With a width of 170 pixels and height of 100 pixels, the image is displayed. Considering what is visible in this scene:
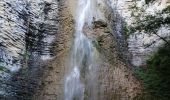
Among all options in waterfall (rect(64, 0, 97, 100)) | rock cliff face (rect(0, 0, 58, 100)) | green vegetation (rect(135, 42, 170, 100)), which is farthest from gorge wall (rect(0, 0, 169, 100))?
green vegetation (rect(135, 42, 170, 100))

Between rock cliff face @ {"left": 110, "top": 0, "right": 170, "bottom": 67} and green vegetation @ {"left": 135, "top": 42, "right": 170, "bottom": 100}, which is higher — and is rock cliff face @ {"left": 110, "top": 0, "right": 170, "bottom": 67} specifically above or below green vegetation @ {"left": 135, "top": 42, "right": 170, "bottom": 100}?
above

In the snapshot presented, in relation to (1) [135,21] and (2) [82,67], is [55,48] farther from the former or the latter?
(1) [135,21]

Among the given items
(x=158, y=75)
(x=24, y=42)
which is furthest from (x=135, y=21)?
(x=24, y=42)

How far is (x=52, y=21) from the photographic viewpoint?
14.3 m

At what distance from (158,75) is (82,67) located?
3055mm

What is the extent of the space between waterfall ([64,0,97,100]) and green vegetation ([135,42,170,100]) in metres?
1.83

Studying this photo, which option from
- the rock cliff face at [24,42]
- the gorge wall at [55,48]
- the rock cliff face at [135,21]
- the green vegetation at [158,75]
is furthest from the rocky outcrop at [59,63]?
the green vegetation at [158,75]

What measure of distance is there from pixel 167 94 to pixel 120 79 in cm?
233

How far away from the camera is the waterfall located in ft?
38.1

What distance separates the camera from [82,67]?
12367mm

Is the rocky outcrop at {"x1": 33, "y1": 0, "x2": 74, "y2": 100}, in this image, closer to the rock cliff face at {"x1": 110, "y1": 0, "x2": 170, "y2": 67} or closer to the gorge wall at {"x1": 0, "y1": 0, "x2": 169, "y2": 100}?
the gorge wall at {"x1": 0, "y1": 0, "x2": 169, "y2": 100}

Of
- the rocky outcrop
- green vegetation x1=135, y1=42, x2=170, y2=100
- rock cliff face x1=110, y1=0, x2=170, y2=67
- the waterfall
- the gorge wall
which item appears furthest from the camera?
rock cliff face x1=110, y1=0, x2=170, y2=67

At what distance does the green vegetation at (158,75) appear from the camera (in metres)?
8.94

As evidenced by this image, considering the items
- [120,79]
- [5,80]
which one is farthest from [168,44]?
[5,80]
